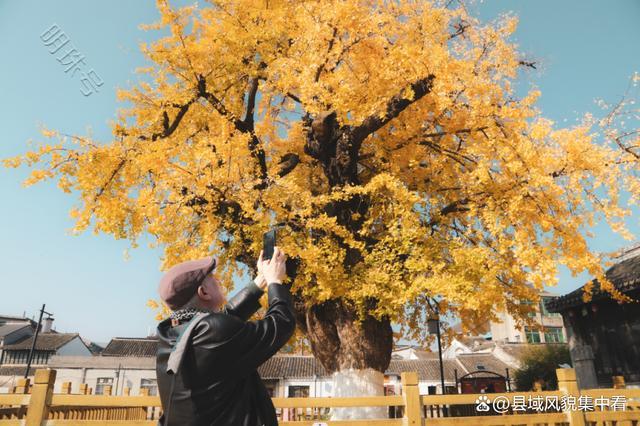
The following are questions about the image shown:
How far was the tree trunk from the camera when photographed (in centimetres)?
785

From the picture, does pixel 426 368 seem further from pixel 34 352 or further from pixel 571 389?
pixel 34 352

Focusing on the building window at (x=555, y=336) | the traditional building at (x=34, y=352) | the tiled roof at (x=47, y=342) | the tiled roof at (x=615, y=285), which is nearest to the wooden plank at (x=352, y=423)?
the tiled roof at (x=615, y=285)

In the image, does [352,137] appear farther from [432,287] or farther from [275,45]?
[432,287]

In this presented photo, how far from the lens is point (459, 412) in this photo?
10695 mm

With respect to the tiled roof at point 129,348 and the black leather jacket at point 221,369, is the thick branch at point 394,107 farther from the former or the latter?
the tiled roof at point 129,348

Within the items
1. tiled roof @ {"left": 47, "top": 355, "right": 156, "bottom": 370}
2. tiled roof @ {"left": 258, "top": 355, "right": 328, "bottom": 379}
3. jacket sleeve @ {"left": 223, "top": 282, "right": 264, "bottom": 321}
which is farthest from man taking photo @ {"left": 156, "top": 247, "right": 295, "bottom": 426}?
tiled roof @ {"left": 47, "top": 355, "right": 156, "bottom": 370}

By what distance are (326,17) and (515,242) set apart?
5483 millimetres

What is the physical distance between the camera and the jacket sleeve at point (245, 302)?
214 cm

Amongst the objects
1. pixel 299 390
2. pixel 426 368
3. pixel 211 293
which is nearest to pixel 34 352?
pixel 299 390

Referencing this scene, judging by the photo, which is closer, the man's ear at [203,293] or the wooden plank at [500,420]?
the man's ear at [203,293]

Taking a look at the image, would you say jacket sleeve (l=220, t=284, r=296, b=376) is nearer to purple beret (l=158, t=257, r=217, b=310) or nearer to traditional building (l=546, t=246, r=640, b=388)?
purple beret (l=158, t=257, r=217, b=310)

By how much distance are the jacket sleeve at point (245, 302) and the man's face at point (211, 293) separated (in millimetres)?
195

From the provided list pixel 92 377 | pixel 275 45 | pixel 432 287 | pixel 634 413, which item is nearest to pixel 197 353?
pixel 432 287

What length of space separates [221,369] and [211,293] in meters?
0.40
